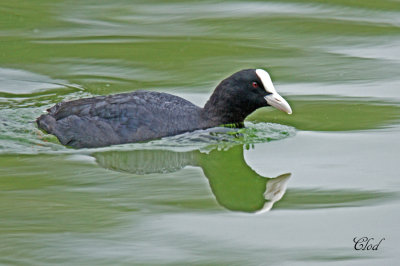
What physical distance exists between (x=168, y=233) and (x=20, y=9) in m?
6.74

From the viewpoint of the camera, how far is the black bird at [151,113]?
755cm

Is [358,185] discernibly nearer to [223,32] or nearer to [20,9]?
[223,32]

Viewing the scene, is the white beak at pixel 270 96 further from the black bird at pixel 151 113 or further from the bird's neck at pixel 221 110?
the bird's neck at pixel 221 110

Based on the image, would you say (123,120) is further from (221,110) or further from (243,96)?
(243,96)

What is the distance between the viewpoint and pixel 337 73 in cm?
957

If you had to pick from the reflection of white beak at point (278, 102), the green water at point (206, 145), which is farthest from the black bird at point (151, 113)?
the green water at point (206, 145)

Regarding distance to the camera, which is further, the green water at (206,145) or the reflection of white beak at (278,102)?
the reflection of white beak at (278,102)

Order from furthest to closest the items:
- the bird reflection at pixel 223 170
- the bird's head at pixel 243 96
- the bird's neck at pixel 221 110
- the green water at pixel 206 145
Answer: the bird's neck at pixel 221 110 → the bird's head at pixel 243 96 → the bird reflection at pixel 223 170 → the green water at pixel 206 145

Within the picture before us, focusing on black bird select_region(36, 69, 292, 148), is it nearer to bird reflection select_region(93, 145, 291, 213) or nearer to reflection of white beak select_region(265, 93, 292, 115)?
reflection of white beak select_region(265, 93, 292, 115)

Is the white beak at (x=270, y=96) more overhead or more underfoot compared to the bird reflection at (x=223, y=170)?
more overhead

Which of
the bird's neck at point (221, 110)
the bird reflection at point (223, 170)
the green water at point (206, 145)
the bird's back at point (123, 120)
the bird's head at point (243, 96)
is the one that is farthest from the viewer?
the bird's neck at point (221, 110)

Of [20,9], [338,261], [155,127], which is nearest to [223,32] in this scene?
[20,9]

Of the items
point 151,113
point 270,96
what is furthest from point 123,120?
point 270,96

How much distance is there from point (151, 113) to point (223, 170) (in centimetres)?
90
